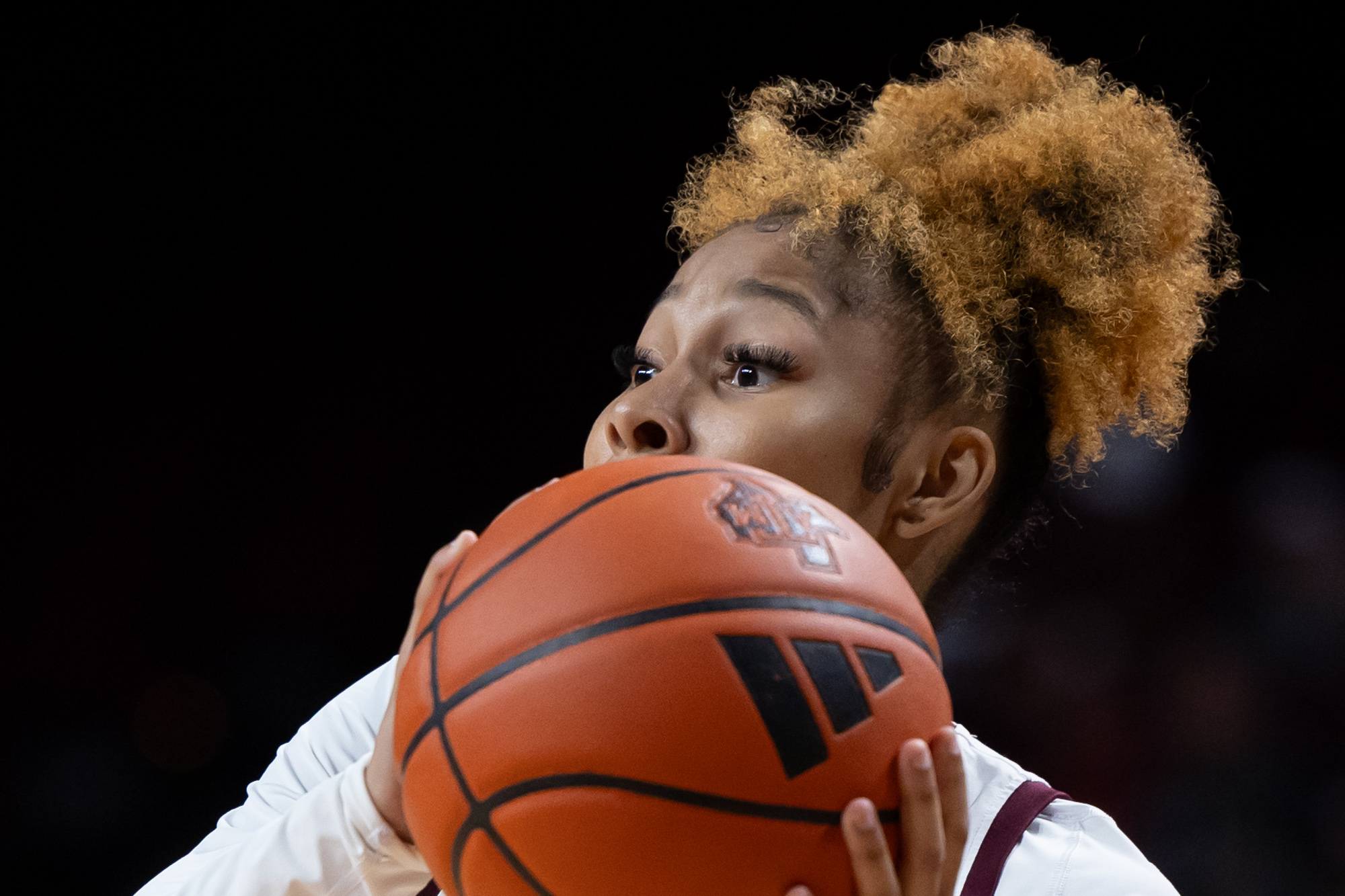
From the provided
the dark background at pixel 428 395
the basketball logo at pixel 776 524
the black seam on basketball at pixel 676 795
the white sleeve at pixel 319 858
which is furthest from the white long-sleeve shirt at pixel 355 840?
the dark background at pixel 428 395

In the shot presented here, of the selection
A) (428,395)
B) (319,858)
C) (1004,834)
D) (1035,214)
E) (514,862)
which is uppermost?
(1035,214)

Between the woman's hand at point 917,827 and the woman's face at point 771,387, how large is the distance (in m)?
0.42

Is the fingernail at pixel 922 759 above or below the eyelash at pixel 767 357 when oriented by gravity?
below

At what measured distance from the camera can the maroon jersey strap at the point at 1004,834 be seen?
46.5 inches

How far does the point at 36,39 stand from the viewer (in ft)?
9.20

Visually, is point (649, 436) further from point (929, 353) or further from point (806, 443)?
point (929, 353)

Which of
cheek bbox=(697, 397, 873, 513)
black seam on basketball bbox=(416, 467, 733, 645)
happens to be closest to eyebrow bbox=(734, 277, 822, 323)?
cheek bbox=(697, 397, 873, 513)

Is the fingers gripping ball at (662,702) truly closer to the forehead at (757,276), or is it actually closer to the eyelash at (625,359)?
the forehead at (757,276)

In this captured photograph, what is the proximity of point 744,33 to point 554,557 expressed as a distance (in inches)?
100

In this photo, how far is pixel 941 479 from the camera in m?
1.32

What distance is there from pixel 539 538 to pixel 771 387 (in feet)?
1.48

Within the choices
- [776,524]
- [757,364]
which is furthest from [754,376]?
[776,524]

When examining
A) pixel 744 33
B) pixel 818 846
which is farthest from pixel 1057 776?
pixel 818 846

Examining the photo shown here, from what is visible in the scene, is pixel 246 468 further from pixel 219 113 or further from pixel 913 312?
pixel 913 312
